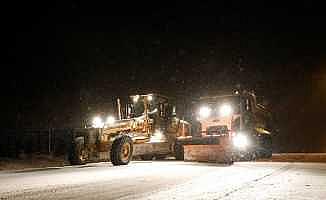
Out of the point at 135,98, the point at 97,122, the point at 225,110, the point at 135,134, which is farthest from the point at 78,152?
the point at 225,110

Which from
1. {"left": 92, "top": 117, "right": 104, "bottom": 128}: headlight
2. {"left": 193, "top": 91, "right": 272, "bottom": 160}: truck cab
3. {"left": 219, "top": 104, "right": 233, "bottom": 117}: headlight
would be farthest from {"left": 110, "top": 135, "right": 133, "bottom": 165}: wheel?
{"left": 219, "top": 104, "right": 233, "bottom": 117}: headlight

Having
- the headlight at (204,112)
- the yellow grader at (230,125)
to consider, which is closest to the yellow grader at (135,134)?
the headlight at (204,112)

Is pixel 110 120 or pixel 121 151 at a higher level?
pixel 110 120

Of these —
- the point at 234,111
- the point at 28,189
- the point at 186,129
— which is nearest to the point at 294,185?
the point at 28,189

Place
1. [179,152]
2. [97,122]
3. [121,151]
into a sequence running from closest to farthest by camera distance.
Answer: [121,151]
[97,122]
[179,152]

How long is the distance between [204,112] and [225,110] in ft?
3.96

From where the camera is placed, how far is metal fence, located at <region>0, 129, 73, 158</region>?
31312 millimetres

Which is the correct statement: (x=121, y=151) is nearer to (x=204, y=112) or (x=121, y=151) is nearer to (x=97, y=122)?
(x=97, y=122)

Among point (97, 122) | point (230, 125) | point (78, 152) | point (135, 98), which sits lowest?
point (78, 152)

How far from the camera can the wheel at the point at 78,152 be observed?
19906 millimetres

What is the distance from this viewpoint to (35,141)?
31.9 m

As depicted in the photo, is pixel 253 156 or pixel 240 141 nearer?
pixel 240 141

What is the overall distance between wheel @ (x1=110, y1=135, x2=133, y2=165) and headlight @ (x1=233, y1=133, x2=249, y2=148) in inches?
182

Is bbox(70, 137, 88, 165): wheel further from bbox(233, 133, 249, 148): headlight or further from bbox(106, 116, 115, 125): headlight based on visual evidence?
bbox(233, 133, 249, 148): headlight
